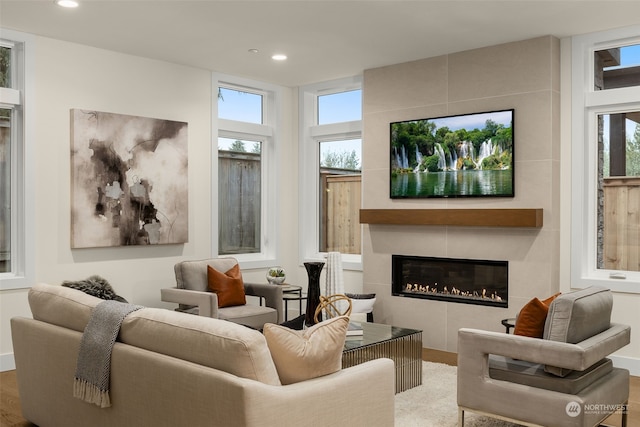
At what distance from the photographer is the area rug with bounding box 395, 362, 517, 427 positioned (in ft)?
11.9

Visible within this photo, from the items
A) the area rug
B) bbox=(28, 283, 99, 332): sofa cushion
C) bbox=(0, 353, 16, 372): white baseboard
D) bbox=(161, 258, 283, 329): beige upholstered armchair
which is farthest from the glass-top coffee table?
bbox=(0, 353, 16, 372): white baseboard

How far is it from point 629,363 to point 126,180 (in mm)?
4608

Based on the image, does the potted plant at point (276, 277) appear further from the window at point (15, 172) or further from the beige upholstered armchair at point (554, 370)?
the beige upholstered armchair at point (554, 370)

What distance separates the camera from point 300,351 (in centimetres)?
250

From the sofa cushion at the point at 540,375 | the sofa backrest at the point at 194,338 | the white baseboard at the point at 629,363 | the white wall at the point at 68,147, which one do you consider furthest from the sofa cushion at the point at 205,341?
the white baseboard at the point at 629,363

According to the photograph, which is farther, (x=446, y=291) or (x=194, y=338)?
(x=446, y=291)

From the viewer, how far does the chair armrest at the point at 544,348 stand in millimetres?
2947

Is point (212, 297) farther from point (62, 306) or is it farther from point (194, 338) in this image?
point (194, 338)

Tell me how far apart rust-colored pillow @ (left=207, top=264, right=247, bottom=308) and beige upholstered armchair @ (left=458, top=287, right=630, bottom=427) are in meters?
2.61

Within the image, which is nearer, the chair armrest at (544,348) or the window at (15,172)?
the chair armrest at (544,348)

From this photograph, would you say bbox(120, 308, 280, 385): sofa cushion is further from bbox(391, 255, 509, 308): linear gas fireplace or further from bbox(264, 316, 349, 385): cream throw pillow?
bbox(391, 255, 509, 308): linear gas fireplace

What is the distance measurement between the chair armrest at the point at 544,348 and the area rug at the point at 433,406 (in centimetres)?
55

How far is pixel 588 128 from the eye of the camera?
507 cm

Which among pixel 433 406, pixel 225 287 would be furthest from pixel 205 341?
pixel 225 287
